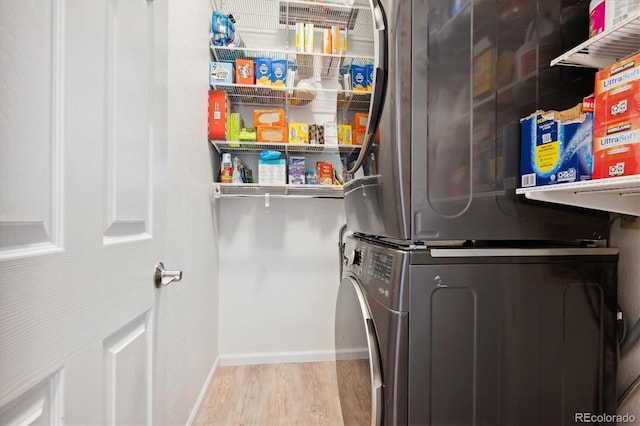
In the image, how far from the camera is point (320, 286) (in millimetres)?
2293

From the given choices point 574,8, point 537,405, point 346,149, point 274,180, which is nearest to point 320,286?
point 274,180

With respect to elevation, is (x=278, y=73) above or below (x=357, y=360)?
above

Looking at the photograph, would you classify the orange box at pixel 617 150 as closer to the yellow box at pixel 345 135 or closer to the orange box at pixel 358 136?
the orange box at pixel 358 136

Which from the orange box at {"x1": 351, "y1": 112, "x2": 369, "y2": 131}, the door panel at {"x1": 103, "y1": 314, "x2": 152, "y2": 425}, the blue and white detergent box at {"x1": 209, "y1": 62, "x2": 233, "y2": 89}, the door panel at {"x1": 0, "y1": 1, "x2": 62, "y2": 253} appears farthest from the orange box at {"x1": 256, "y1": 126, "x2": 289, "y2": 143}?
the door panel at {"x1": 0, "y1": 1, "x2": 62, "y2": 253}

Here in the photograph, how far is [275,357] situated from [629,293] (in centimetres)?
202

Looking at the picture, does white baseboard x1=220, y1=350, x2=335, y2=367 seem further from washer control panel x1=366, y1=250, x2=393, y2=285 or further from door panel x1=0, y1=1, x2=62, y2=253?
door panel x1=0, y1=1, x2=62, y2=253

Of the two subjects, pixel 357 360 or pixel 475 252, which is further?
pixel 357 360

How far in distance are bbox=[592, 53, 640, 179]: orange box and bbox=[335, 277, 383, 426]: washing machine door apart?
683mm

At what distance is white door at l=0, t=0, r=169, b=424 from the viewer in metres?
0.39

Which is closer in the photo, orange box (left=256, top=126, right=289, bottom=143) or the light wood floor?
the light wood floor

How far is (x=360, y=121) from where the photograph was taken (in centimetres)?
111

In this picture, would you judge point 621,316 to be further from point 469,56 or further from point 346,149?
point 346,149

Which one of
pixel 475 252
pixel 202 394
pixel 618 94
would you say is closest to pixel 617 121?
pixel 618 94

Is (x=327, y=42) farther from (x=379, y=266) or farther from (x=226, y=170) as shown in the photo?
(x=379, y=266)
